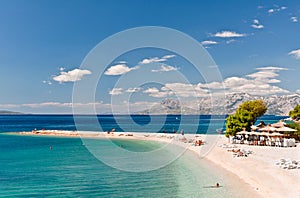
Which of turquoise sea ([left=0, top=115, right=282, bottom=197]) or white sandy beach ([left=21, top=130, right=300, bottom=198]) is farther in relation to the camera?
turquoise sea ([left=0, top=115, right=282, bottom=197])

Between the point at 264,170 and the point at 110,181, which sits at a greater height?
the point at 264,170

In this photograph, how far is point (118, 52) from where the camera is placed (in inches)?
824

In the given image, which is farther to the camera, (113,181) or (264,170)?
(264,170)

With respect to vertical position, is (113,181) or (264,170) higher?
(264,170)

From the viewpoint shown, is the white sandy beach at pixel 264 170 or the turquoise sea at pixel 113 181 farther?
the turquoise sea at pixel 113 181

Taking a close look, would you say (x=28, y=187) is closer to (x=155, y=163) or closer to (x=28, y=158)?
(x=155, y=163)

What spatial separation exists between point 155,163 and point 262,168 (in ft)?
34.5

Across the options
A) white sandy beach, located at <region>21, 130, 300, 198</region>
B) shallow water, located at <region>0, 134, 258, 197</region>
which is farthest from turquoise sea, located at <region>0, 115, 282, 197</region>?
white sandy beach, located at <region>21, 130, 300, 198</region>

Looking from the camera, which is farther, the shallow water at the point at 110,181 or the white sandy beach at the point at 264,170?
the shallow water at the point at 110,181

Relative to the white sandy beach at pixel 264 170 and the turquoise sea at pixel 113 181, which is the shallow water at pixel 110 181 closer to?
the turquoise sea at pixel 113 181

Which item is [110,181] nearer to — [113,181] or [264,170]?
[113,181]

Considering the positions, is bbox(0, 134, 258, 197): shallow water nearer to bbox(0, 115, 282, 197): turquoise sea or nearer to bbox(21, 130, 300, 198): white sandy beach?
bbox(0, 115, 282, 197): turquoise sea

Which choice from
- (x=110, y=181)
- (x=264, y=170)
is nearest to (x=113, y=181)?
(x=110, y=181)

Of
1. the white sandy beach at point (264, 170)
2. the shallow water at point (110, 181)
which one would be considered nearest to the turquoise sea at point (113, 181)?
the shallow water at point (110, 181)
